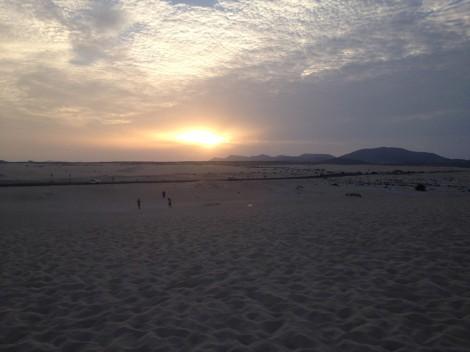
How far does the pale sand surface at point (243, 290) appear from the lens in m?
4.62

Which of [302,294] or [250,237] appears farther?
[250,237]

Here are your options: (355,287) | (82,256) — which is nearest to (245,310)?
(355,287)

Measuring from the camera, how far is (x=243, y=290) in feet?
→ 20.9

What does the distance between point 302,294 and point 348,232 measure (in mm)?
5805

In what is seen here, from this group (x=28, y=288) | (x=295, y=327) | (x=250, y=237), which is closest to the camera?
(x=295, y=327)

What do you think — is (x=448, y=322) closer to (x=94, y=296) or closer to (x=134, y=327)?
(x=134, y=327)

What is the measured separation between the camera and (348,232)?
36.9ft

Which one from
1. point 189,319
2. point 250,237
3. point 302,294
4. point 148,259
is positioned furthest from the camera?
point 250,237

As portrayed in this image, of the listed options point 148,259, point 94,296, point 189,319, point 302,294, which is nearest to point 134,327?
point 189,319

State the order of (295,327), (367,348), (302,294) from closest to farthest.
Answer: (367,348), (295,327), (302,294)

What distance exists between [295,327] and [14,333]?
403cm

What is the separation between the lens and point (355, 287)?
629 centimetres

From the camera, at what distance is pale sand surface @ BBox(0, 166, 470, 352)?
462 cm

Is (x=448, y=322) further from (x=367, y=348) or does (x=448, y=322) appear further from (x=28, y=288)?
(x=28, y=288)
